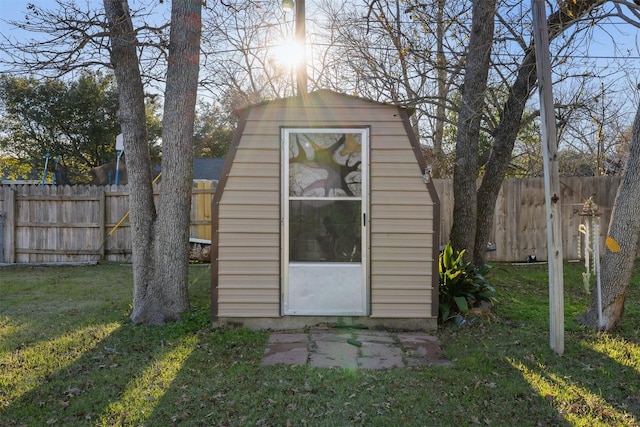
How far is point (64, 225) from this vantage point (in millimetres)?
10195

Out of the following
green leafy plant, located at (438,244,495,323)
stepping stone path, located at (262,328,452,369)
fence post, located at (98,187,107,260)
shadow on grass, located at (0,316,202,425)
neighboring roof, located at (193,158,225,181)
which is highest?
neighboring roof, located at (193,158,225,181)

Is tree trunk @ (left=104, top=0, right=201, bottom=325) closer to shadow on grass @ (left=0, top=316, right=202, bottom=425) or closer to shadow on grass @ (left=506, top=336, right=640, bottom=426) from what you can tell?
shadow on grass @ (left=0, top=316, right=202, bottom=425)

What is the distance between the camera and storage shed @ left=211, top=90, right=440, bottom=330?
4996 mm

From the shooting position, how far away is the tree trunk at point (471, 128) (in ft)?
20.3

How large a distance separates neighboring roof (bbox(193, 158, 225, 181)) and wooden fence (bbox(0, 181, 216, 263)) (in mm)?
8550

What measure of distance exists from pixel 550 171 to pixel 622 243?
1.18 metres

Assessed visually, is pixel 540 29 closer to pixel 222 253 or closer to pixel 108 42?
pixel 222 253

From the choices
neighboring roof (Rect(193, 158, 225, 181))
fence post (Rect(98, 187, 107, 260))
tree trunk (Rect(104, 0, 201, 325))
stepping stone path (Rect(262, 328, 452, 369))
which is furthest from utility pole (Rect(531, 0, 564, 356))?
neighboring roof (Rect(193, 158, 225, 181))

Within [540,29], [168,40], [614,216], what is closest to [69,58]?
[168,40]

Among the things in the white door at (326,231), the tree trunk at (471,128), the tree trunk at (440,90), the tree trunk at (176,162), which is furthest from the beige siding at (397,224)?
the tree trunk at (440,90)

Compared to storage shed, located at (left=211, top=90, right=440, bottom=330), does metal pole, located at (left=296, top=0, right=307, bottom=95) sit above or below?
above

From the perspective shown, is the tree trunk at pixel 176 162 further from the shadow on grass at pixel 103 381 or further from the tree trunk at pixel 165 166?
the shadow on grass at pixel 103 381

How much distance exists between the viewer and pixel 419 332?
5.00 metres

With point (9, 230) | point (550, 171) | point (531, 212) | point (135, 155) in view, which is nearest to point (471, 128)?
point (550, 171)
